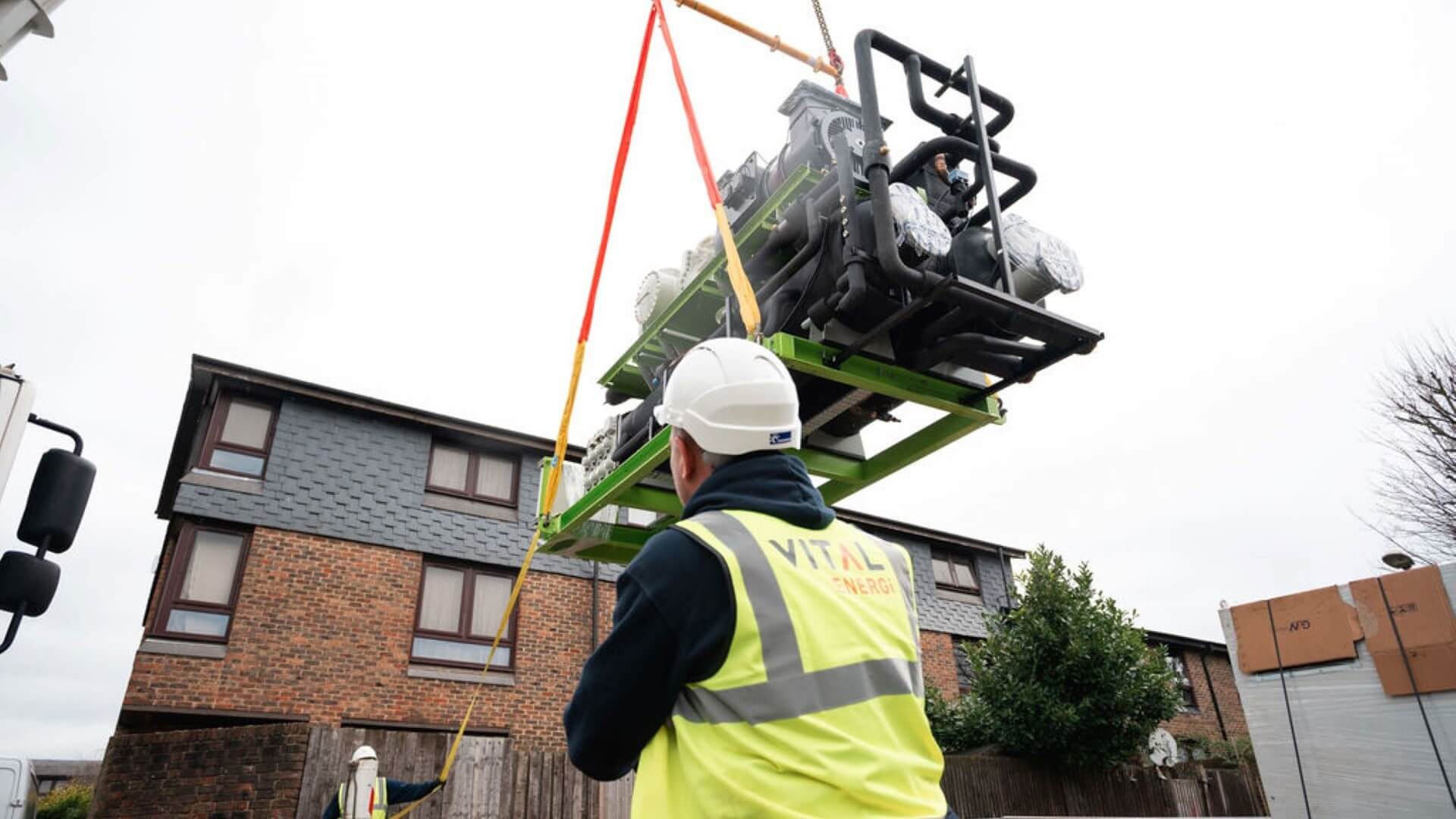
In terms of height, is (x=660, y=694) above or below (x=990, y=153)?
below

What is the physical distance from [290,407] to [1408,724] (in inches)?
584

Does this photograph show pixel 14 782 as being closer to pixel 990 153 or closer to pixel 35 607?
pixel 35 607

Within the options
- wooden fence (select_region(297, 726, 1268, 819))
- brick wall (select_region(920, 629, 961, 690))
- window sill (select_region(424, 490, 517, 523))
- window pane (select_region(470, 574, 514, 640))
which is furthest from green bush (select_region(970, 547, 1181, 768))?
window sill (select_region(424, 490, 517, 523))

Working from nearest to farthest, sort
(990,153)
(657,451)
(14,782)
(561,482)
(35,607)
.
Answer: (35,607), (990,153), (657,451), (561,482), (14,782)

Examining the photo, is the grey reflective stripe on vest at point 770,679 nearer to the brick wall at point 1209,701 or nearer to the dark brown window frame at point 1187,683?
the brick wall at point 1209,701

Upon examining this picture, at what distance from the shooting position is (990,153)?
390 cm

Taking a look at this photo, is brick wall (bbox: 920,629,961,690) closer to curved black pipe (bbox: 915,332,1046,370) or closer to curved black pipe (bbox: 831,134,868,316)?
curved black pipe (bbox: 915,332,1046,370)

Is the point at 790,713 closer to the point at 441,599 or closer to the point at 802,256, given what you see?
the point at 802,256

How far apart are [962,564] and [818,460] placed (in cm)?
1865

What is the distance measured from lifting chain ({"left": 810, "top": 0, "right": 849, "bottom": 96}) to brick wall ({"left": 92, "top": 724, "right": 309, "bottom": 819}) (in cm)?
878

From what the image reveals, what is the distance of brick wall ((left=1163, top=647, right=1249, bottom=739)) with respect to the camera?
76.5ft

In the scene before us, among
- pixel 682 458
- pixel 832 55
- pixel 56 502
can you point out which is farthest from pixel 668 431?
pixel 832 55

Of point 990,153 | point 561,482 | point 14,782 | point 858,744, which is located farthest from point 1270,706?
point 14,782

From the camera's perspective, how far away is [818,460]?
15.5ft
